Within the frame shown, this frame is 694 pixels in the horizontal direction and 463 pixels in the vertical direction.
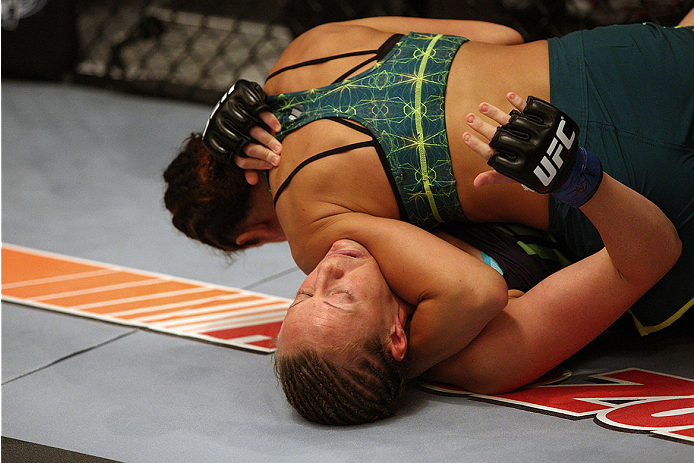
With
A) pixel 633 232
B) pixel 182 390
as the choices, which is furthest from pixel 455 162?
pixel 182 390

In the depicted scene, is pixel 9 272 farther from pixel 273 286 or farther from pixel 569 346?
pixel 569 346

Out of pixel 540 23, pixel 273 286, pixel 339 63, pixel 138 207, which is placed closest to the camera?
pixel 339 63

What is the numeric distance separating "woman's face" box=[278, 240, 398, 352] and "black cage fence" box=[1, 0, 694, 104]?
88.8 inches

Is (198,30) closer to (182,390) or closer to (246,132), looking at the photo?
(246,132)

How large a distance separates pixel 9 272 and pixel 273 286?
0.78 m

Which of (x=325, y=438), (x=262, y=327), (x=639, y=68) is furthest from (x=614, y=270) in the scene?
(x=262, y=327)

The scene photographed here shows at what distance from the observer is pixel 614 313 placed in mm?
1454

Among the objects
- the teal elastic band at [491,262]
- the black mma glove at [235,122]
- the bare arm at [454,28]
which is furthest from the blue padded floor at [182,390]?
the bare arm at [454,28]

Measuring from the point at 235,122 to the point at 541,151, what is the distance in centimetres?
69

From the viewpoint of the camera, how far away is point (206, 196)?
1.72 metres

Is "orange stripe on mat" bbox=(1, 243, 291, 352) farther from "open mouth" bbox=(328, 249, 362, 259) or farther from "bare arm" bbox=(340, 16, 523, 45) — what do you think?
"bare arm" bbox=(340, 16, 523, 45)

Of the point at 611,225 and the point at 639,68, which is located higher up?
the point at 639,68

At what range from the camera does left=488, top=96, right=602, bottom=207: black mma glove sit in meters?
1.21

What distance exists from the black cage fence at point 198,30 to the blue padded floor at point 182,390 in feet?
4.34
